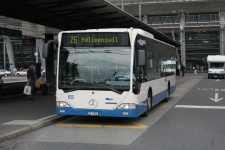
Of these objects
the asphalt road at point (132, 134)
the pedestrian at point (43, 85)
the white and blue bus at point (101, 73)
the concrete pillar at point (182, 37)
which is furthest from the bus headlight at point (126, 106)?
the concrete pillar at point (182, 37)

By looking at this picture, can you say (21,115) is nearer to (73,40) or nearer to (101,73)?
(73,40)

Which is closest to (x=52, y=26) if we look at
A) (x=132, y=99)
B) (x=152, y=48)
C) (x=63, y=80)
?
(x=152, y=48)

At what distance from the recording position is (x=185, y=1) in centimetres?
6166

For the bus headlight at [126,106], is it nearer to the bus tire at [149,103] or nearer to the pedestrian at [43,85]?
the bus tire at [149,103]

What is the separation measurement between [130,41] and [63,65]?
2.04 metres

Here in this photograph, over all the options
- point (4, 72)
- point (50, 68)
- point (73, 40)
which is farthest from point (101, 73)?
point (4, 72)

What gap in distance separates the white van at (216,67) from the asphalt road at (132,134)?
1395 inches

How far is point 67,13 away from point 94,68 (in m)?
5.75

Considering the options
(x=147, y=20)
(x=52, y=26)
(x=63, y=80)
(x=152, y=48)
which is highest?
(x=147, y=20)

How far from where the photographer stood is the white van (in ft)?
156

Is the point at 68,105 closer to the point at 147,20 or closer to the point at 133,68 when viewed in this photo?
the point at 133,68

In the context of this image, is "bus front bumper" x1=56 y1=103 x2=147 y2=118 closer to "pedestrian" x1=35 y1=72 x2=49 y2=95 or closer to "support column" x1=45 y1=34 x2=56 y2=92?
"pedestrian" x1=35 y1=72 x2=49 y2=95

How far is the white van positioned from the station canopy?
29.5 meters

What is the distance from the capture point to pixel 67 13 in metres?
16.0
